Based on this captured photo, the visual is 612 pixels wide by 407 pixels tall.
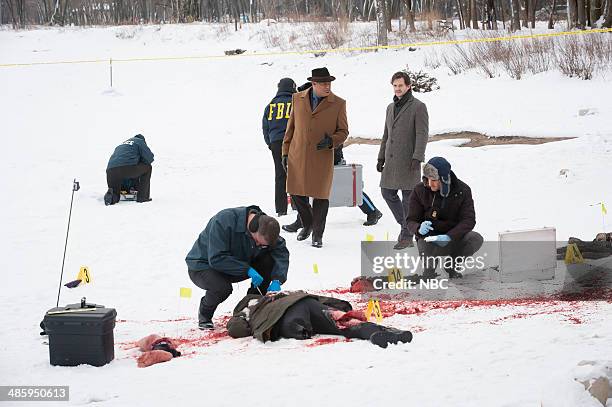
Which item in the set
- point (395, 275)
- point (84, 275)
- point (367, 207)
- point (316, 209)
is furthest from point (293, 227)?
point (395, 275)

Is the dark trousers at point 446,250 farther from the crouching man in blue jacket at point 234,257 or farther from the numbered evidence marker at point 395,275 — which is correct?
the crouching man in blue jacket at point 234,257

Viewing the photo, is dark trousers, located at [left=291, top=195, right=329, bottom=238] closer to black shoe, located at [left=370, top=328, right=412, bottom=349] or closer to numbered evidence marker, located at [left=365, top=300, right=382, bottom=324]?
numbered evidence marker, located at [left=365, top=300, right=382, bottom=324]

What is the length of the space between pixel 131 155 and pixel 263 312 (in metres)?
7.19

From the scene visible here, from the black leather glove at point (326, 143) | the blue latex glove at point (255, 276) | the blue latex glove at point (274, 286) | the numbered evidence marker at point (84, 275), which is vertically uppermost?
the black leather glove at point (326, 143)

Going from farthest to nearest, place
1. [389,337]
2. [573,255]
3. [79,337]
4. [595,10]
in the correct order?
[595,10], [573,255], [79,337], [389,337]

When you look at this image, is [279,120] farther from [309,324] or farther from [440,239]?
[309,324]

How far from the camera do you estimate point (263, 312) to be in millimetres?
6465

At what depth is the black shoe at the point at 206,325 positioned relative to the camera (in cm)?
705

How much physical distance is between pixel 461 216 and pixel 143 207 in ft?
20.3

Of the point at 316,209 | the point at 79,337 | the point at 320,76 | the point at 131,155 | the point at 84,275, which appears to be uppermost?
→ the point at 320,76

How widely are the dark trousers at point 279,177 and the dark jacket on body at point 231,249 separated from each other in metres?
4.32

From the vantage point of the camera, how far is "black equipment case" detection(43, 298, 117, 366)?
5941mm

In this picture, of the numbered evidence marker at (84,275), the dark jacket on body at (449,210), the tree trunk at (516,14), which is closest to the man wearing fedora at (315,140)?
the dark jacket on body at (449,210)

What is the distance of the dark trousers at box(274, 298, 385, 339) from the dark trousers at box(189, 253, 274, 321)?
75 cm
